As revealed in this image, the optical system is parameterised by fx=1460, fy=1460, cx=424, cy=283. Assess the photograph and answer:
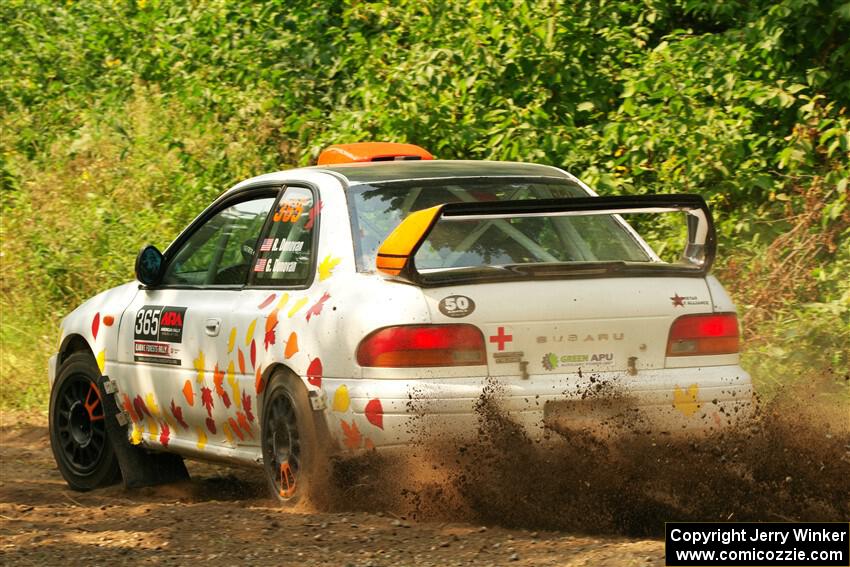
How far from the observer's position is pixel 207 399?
22.5 ft

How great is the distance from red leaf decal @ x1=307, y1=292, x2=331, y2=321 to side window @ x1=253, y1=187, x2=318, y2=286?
0.22 m

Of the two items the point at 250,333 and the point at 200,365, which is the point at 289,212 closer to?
the point at 250,333

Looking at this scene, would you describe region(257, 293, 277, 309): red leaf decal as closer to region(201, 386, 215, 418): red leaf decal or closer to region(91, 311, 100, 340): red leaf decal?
region(201, 386, 215, 418): red leaf decal

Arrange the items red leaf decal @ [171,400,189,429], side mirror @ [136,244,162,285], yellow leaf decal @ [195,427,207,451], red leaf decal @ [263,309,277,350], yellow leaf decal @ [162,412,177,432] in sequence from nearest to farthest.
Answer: red leaf decal @ [263,309,277,350] → yellow leaf decal @ [195,427,207,451] → red leaf decal @ [171,400,189,429] → yellow leaf decal @ [162,412,177,432] → side mirror @ [136,244,162,285]

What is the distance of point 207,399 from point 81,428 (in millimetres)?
1442

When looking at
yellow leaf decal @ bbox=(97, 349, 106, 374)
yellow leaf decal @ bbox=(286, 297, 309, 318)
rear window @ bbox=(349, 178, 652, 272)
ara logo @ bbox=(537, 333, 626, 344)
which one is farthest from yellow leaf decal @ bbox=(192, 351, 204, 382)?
ara logo @ bbox=(537, 333, 626, 344)

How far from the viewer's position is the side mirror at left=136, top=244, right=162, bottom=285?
737cm

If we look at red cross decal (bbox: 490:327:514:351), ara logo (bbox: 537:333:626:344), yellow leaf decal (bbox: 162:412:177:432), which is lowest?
→ yellow leaf decal (bbox: 162:412:177:432)

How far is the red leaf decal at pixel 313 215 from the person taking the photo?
6398mm

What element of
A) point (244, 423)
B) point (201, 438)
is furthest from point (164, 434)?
point (244, 423)

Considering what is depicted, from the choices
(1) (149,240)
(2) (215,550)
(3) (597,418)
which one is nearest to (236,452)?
(2) (215,550)

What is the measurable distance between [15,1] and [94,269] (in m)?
5.40

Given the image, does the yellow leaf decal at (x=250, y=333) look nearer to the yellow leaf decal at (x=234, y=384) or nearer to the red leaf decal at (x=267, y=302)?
the red leaf decal at (x=267, y=302)


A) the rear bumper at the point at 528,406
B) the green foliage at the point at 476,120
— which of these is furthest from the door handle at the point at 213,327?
the green foliage at the point at 476,120
